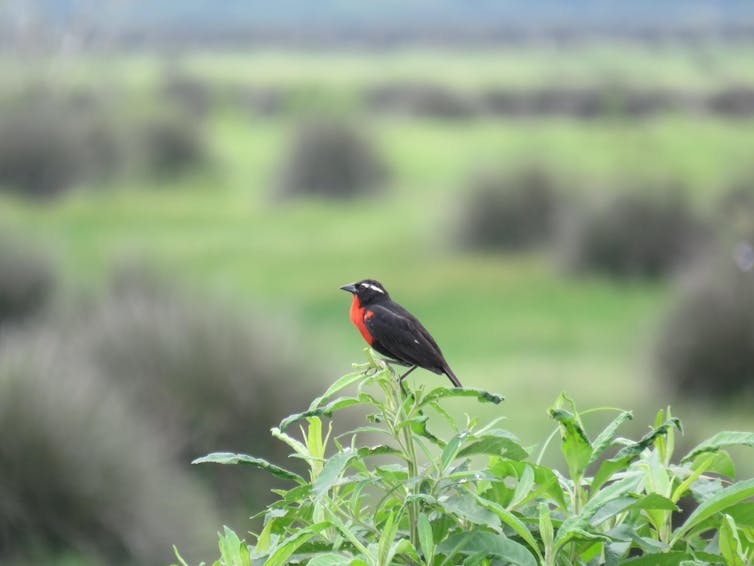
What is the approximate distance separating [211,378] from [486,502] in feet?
17.4

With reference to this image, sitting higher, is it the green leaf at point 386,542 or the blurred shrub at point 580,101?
the blurred shrub at point 580,101

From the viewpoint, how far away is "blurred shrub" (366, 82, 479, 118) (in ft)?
127

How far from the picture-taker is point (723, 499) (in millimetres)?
1518

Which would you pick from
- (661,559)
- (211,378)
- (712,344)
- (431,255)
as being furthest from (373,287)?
(431,255)

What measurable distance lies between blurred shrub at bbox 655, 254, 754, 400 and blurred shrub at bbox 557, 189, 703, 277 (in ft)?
16.6

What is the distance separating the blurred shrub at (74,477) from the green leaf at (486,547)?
166 inches

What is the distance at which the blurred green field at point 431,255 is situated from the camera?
10.5 meters

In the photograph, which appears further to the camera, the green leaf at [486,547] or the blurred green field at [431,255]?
the blurred green field at [431,255]

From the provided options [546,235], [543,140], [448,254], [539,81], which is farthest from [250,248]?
[539,81]

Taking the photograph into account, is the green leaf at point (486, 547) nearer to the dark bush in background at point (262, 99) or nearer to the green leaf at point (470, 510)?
the green leaf at point (470, 510)

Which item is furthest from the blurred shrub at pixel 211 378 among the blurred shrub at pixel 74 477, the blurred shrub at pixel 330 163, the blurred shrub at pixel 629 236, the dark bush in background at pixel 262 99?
the dark bush in background at pixel 262 99

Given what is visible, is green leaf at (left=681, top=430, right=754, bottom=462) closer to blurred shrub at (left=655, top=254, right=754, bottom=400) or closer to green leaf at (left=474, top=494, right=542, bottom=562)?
green leaf at (left=474, top=494, right=542, bottom=562)

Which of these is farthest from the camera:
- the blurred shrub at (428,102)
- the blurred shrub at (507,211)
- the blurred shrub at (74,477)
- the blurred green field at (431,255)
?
the blurred shrub at (428,102)

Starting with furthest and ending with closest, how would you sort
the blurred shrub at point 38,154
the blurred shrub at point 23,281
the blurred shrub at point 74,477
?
1. the blurred shrub at point 38,154
2. the blurred shrub at point 23,281
3. the blurred shrub at point 74,477
